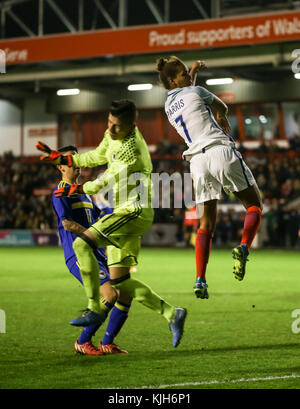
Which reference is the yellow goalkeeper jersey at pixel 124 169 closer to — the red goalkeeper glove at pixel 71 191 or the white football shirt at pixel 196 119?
the red goalkeeper glove at pixel 71 191

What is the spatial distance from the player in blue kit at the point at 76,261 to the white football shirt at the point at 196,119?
1.20m

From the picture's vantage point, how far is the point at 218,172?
6602mm

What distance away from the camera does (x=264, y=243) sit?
25016mm

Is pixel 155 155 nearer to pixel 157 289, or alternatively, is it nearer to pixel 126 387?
pixel 157 289

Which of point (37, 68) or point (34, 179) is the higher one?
point (37, 68)

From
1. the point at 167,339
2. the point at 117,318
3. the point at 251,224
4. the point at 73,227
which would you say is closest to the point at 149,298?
the point at 117,318

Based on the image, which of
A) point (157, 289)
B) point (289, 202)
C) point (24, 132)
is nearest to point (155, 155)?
point (289, 202)

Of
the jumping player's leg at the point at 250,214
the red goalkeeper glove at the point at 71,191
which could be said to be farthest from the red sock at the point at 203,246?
the red goalkeeper glove at the point at 71,191

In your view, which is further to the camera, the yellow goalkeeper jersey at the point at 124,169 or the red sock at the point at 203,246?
the red sock at the point at 203,246

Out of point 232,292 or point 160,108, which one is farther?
point 160,108

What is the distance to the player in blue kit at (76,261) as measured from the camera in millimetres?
6758

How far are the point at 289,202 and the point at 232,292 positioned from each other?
14058 mm

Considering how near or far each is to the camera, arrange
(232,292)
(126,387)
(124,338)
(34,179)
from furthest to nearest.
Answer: (34,179)
(232,292)
(124,338)
(126,387)

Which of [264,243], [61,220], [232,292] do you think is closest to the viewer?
[61,220]
